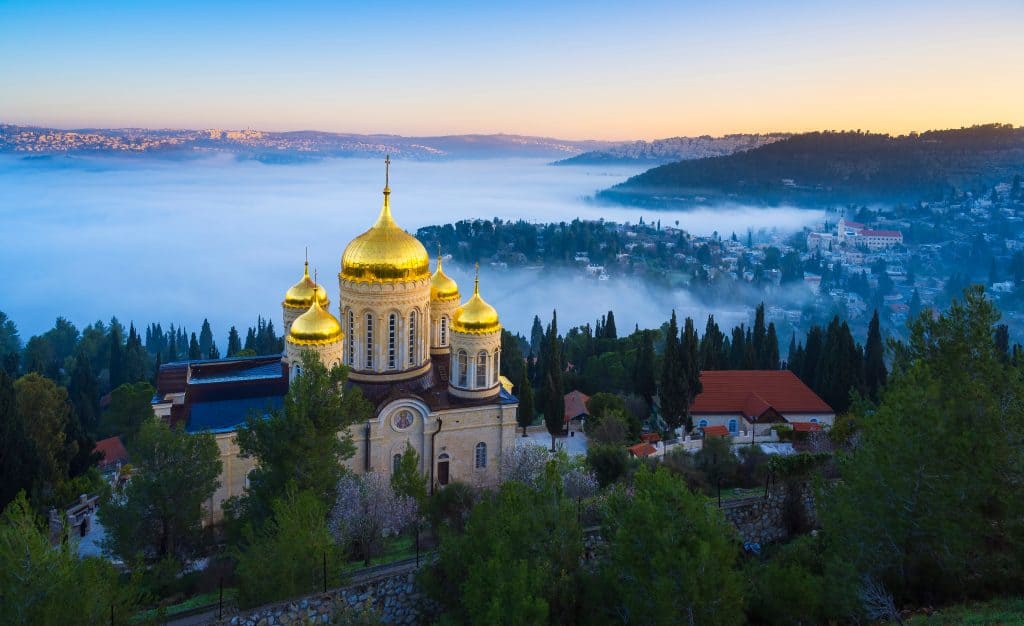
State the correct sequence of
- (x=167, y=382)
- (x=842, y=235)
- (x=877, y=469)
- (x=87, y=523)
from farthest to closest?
(x=842, y=235), (x=167, y=382), (x=87, y=523), (x=877, y=469)

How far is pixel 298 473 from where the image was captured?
14.4 m

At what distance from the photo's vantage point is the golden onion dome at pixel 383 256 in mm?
20469

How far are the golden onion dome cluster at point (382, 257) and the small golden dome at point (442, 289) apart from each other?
6.42 ft

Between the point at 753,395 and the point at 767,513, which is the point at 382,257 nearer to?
the point at 767,513

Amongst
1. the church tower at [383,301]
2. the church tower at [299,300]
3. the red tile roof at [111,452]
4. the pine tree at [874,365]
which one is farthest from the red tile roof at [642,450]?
the red tile roof at [111,452]

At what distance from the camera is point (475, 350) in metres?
20.4

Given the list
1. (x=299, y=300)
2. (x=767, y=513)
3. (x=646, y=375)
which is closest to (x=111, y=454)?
(x=299, y=300)

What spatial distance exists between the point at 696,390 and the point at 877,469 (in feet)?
49.2

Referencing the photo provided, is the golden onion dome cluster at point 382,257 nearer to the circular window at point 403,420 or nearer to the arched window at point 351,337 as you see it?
the arched window at point 351,337

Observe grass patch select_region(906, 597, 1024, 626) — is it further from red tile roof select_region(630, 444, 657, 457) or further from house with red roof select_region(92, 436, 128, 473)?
house with red roof select_region(92, 436, 128, 473)

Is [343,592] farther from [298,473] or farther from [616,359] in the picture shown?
[616,359]

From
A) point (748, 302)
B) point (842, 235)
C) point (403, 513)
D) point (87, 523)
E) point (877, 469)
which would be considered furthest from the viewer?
point (842, 235)

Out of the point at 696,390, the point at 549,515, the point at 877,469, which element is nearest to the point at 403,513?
the point at 549,515

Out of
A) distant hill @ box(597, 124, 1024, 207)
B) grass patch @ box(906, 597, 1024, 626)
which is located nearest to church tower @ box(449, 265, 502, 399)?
grass patch @ box(906, 597, 1024, 626)
